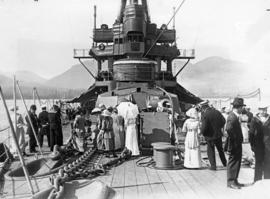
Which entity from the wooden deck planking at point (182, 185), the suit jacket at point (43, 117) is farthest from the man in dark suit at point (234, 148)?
the suit jacket at point (43, 117)

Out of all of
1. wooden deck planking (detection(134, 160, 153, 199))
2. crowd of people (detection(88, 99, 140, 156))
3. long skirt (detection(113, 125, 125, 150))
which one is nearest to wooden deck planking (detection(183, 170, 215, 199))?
wooden deck planking (detection(134, 160, 153, 199))

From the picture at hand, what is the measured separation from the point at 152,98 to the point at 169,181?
8.40 meters

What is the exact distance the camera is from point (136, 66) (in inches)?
705

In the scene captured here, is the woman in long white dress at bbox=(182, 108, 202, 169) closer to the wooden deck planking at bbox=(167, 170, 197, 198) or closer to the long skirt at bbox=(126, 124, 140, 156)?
the wooden deck planking at bbox=(167, 170, 197, 198)

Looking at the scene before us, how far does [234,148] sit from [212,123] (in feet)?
5.00

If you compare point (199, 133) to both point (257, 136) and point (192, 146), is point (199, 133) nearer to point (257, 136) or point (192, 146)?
point (192, 146)

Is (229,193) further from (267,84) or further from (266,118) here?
(267,84)

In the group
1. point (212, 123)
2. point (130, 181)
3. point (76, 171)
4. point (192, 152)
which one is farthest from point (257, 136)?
point (76, 171)

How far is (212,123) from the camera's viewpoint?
7.25 meters

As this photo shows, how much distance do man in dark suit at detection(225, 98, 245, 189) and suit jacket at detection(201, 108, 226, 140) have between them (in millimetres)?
1273

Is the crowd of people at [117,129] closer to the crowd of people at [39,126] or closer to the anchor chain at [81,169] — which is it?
the anchor chain at [81,169]

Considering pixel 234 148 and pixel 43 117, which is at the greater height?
pixel 43 117

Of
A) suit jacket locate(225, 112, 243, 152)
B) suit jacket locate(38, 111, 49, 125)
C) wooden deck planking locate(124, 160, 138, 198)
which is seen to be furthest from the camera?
suit jacket locate(38, 111, 49, 125)

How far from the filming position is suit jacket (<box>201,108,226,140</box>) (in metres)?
7.23
